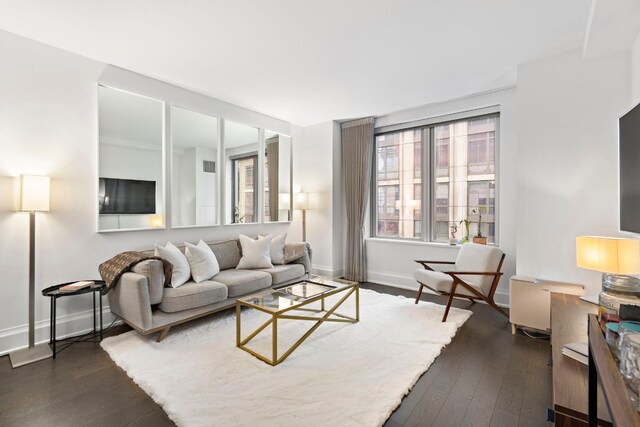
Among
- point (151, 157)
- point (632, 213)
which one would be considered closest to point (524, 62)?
point (632, 213)

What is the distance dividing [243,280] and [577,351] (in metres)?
2.88

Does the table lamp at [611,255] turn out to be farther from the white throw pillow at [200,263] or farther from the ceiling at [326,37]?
the white throw pillow at [200,263]

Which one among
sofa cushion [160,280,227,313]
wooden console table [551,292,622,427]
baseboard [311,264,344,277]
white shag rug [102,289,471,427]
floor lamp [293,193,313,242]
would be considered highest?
floor lamp [293,193,313,242]

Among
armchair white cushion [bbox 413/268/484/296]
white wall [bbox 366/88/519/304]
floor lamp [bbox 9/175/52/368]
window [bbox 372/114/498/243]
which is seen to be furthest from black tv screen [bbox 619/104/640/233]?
floor lamp [bbox 9/175/52/368]

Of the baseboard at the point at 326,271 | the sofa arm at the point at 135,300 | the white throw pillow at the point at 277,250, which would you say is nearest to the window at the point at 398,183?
the baseboard at the point at 326,271

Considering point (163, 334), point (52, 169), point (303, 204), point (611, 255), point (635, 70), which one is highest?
point (635, 70)

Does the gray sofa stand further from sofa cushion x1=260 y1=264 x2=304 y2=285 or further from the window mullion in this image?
the window mullion

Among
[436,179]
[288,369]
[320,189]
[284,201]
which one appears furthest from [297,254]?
[436,179]

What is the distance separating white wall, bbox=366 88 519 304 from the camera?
389 centimetres

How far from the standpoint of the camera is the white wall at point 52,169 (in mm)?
2646

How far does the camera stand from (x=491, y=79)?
3598 mm

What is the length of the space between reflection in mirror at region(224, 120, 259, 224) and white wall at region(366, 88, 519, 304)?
207 centimetres

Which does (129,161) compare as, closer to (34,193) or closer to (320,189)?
(34,193)

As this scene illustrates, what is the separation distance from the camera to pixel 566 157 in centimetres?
290
